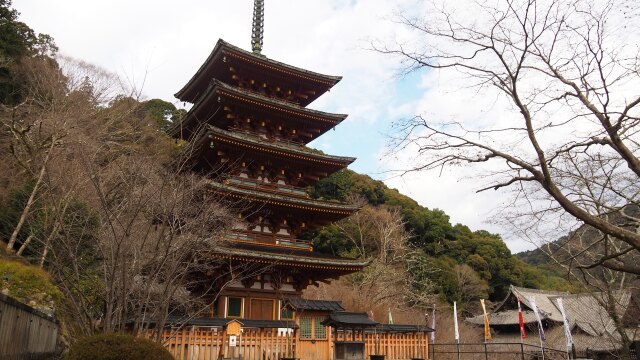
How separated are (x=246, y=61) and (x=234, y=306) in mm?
9176

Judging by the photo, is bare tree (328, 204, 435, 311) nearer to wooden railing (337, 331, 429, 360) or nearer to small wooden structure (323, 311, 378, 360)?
wooden railing (337, 331, 429, 360)

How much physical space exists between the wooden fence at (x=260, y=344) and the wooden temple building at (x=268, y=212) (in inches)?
1.2

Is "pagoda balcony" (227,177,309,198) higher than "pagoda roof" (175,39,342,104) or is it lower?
lower

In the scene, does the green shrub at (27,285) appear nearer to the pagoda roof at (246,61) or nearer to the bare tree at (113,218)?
the bare tree at (113,218)

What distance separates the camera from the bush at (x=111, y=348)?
6938 millimetres

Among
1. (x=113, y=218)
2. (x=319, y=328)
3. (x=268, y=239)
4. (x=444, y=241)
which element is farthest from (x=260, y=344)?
(x=444, y=241)

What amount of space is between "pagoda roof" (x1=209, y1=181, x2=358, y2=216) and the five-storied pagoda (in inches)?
1.4

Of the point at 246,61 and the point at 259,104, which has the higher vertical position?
the point at 246,61

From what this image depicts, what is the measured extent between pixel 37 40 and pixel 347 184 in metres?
27.2

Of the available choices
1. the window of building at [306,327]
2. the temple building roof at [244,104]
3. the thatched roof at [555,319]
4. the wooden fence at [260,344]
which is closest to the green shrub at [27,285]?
the wooden fence at [260,344]

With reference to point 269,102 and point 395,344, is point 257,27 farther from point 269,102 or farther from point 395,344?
point 395,344

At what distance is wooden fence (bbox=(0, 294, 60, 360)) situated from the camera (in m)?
7.40

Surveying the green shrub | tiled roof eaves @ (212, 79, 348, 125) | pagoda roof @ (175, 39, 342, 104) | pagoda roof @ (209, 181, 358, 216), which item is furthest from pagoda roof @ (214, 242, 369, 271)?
pagoda roof @ (175, 39, 342, 104)

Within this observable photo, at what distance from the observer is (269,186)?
17984 millimetres
